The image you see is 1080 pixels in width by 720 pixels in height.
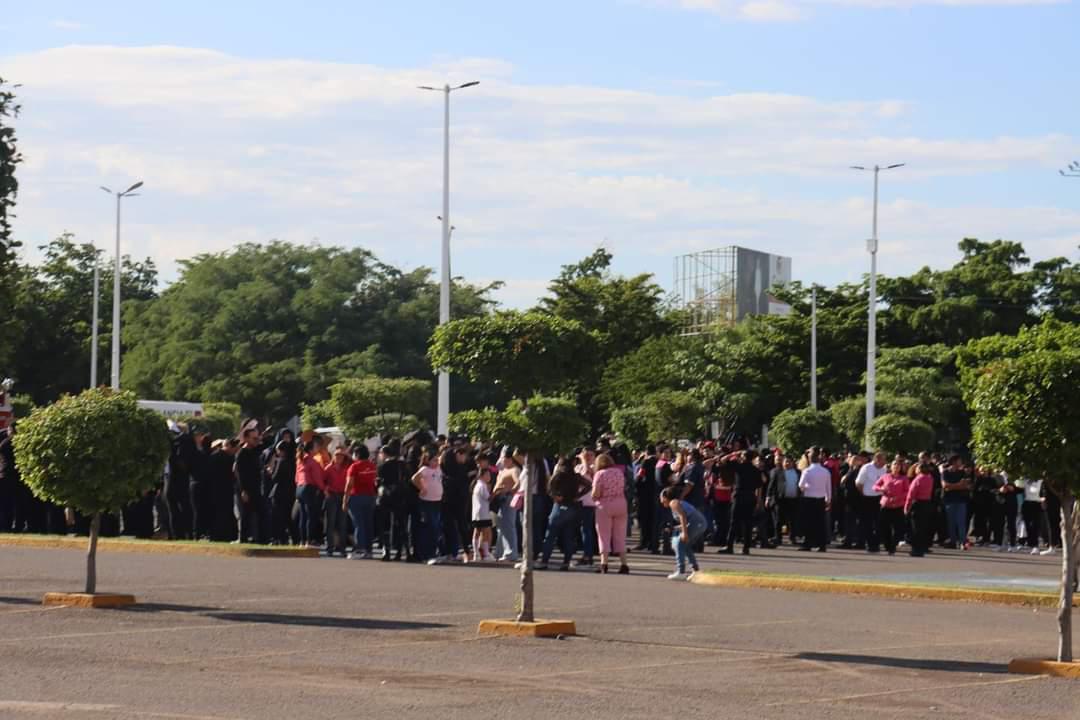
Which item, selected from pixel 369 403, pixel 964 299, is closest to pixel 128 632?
pixel 369 403

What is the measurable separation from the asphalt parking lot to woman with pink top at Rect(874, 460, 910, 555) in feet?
30.9

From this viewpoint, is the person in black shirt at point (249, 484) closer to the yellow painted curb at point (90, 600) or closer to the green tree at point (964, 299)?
the yellow painted curb at point (90, 600)

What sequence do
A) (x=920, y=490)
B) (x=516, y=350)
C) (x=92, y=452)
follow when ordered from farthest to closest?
(x=920, y=490) < (x=92, y=452) < (x=516, y=350)

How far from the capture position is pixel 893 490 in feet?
100

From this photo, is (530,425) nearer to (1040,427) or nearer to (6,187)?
(1040,427)

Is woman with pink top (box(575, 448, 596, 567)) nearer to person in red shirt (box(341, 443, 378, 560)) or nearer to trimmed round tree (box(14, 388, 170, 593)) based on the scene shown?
person in red shirt (box(341, 443, 378, 560))

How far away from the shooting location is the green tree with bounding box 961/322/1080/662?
1353cm

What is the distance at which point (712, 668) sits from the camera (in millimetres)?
13562

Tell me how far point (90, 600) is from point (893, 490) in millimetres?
16585

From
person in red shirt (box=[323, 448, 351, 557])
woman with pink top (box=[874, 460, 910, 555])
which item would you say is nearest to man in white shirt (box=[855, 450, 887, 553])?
woman with pink top (box=[874, 460, 910, 555])

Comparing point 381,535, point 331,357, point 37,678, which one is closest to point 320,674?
point 37,678

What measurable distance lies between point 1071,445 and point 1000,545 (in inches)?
828

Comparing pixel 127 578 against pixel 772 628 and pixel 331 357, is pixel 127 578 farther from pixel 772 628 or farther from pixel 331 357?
pixel 331 357

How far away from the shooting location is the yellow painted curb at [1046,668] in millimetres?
13500
